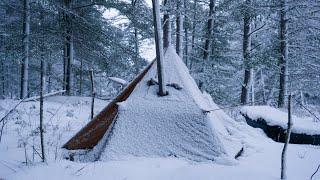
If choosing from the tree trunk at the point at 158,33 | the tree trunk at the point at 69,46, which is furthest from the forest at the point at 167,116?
the tree trunk at the point at 69,46

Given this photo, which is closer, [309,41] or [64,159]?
[64,159]

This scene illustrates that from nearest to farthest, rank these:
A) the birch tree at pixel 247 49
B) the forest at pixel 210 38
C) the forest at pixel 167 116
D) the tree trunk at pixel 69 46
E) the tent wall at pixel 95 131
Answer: the forest at pixel 167 116, the tent wall at pixel 95 131, the birch tree at pixel 247 49, the forest at pixel 210 38, the tree trunk at pixel 69 46

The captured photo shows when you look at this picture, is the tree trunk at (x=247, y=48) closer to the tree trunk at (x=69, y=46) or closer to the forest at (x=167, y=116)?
the forest at (x=167, y=116)

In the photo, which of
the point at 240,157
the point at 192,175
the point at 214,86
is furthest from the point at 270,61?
the point at 192,175

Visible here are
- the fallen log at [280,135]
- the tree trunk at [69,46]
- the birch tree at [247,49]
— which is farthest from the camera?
the tree trunk at [69,46]

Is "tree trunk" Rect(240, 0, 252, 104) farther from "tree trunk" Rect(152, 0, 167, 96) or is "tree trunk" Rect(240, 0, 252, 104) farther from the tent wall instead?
"tree trunk" Rect(152, 0, 167, 96)

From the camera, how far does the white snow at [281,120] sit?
7680mm

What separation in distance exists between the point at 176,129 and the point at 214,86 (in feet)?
44.0

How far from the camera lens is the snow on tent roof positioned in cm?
535

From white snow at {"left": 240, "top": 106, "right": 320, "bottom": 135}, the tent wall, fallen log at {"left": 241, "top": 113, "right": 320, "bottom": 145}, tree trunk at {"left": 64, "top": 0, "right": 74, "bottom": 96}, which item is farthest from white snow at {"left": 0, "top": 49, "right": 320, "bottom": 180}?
tree trunk at {"left": 64, "top": 0, "right": 74, "bottom": 96}

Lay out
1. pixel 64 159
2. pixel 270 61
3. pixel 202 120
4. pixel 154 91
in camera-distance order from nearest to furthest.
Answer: pixel 64 159, pixel 202 120, pixel 154 91, pixel 270 61

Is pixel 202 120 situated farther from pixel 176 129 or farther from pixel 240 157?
pixel 240 157

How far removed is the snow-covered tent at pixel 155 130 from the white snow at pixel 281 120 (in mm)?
3160

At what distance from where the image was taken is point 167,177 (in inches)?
175
